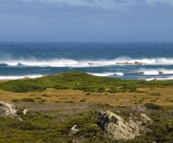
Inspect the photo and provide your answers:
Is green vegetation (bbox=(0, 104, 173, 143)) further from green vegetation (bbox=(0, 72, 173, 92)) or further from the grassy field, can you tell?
green vegetation (bbox=(0, 72, 173, 92))

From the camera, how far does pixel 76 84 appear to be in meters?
56.7

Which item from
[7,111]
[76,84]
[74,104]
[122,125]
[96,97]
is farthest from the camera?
[76,84]

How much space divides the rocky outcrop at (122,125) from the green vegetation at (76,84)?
28349 millimetres

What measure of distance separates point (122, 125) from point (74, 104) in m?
18.7

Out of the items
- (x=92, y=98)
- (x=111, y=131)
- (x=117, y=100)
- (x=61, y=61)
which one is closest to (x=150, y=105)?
(x=117, y=100)

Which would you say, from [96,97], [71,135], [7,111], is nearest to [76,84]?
[96,97]

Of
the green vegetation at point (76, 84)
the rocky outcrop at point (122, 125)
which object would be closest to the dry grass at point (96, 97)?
Answer: the green vegetation at point (76, 84)

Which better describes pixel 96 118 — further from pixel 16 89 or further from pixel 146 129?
pixel 16 89

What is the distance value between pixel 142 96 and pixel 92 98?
584cm

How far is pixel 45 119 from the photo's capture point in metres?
27.3

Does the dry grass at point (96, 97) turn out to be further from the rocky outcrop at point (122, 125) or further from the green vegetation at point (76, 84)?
the rocky outcrop at point (122, 125)

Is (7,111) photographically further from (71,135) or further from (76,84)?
(76,84)

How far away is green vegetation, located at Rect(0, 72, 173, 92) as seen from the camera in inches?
2019

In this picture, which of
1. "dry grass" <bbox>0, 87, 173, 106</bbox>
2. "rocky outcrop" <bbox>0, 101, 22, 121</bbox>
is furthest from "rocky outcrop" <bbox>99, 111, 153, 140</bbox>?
"dry grass" <bbox>0, 87, 173, 106</bbox>
